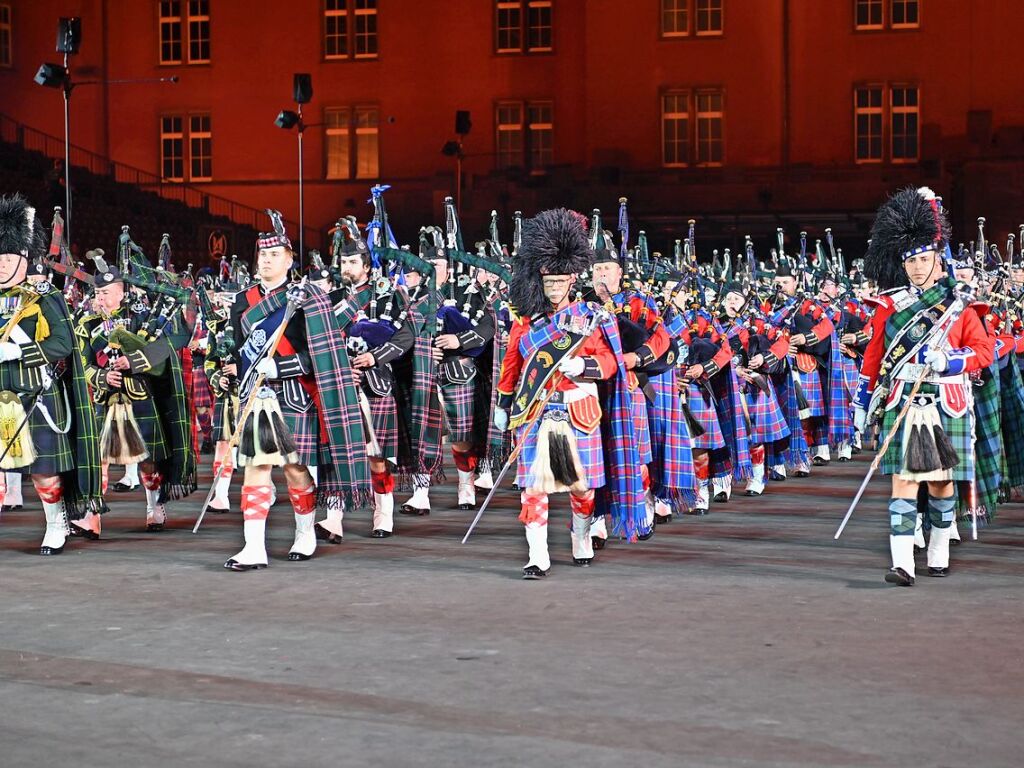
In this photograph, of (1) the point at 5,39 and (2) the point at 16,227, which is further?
(1) the point at 5,39

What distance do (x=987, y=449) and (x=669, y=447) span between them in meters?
2.17

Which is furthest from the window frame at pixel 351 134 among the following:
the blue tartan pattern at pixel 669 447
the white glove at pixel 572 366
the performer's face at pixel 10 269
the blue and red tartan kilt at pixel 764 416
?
the white glove at pixel 572 366

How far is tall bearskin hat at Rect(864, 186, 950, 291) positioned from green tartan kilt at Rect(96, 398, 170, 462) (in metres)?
4.94

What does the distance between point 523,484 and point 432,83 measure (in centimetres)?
4038

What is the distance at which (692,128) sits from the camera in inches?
1848

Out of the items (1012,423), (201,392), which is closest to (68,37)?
(201,392)

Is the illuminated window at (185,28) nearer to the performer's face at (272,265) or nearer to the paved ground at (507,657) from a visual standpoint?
the paved ground at (507,657)

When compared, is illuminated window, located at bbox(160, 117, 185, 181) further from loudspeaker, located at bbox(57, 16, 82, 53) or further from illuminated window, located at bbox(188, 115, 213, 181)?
loudspeaker, located at bbox(57, 16, 82, 53)

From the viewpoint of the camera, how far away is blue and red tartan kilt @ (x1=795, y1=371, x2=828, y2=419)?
56.8ft

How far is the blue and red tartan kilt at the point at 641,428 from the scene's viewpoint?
1020cm

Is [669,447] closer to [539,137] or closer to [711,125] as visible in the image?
[711,125]

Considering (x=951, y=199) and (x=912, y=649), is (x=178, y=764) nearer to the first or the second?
(x=912, y=649)

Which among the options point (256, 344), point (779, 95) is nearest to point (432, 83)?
point (779, 95)

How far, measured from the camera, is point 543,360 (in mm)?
9789
